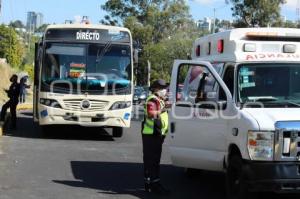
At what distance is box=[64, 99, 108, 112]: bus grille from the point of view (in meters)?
15.1

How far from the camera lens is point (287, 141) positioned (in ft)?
23.0

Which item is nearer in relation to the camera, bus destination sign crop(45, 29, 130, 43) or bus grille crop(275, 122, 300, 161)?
bus grille crop(275, 122, 300, 161)

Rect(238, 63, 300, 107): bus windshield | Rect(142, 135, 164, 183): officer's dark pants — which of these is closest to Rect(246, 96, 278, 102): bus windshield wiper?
Rect(238, 63, 300, 107): bus windshield

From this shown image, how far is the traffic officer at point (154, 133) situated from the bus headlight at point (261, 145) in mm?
1906

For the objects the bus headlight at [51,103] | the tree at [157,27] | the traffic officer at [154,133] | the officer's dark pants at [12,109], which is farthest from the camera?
the tree at [157,27]

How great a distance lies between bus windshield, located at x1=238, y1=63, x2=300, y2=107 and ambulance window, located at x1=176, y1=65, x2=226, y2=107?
47cm

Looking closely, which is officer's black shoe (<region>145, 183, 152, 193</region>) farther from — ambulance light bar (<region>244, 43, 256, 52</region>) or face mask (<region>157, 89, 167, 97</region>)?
ambulance light bar (<region>244, 43, 256, 52</region>)

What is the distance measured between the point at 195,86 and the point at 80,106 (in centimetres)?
649

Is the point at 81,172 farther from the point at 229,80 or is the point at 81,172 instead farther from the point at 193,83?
the point at 229,80

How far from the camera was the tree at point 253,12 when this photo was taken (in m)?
36.1

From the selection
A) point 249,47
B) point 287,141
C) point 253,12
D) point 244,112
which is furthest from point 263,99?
point 253,12

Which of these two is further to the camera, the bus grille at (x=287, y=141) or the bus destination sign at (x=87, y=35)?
the bus destination sign at (x=87, y=35)

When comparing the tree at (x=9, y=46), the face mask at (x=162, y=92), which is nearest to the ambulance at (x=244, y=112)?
the face mask at (x=162, y=92)

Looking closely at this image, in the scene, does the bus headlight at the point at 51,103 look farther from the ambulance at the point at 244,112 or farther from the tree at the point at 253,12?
the tree at the point at 253,12
